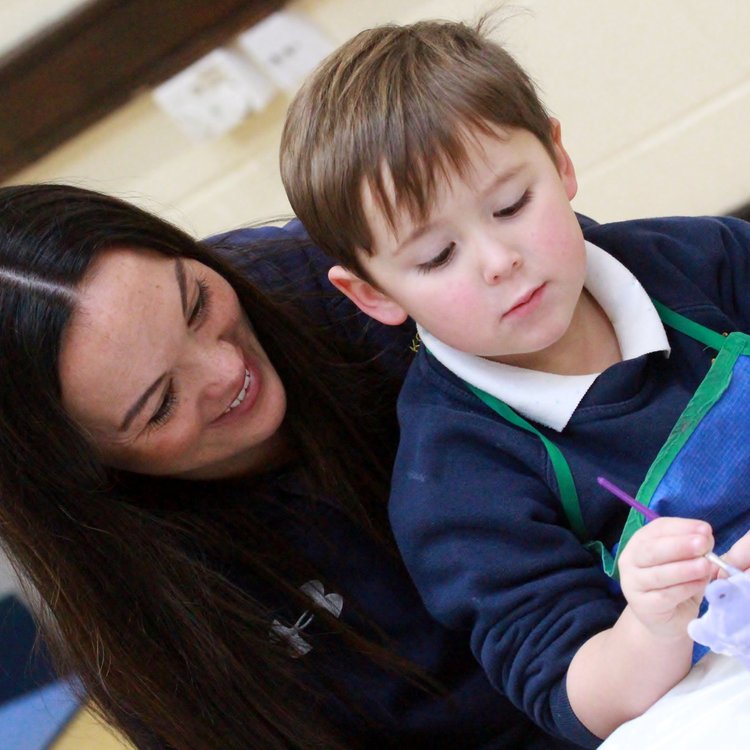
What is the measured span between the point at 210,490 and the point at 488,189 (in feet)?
1.59

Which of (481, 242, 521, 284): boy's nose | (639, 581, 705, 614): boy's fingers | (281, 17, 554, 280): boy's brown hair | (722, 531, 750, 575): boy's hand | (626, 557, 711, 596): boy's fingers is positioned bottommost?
(722, 531, 750, 575): boy's hand

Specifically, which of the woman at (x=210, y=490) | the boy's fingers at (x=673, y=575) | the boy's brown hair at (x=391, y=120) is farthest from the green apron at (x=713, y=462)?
the woman at (x=210, y=490)

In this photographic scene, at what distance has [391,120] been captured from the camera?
851 mm

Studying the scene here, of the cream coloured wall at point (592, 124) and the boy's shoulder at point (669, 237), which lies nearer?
the boy's shoulder at point (669, 237)

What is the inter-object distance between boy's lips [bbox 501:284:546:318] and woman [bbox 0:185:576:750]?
289 millimetres

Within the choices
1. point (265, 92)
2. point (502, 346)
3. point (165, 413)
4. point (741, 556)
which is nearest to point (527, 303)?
point (502, 346)

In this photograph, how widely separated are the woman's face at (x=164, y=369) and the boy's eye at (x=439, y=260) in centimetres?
24

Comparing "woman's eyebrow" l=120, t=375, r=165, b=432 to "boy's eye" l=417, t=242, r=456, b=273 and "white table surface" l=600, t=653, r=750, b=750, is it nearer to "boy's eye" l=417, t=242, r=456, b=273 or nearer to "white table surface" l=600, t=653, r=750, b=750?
"boy's eye" l=417, t=242, r=456, b=273

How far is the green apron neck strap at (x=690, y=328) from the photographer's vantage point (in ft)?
3.13

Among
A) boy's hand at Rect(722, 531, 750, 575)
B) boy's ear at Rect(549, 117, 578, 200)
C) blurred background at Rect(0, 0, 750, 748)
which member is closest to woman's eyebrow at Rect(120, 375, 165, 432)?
boy's ear at Rect(549, 117, 578, 200)

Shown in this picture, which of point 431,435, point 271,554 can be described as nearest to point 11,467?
point 271,554

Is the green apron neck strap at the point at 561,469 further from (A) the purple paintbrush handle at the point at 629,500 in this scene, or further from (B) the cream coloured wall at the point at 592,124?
(B) the cream coloured wall at the point at 592,124

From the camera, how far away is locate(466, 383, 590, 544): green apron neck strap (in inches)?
36.1

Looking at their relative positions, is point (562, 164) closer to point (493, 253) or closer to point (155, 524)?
point (493, 253)
